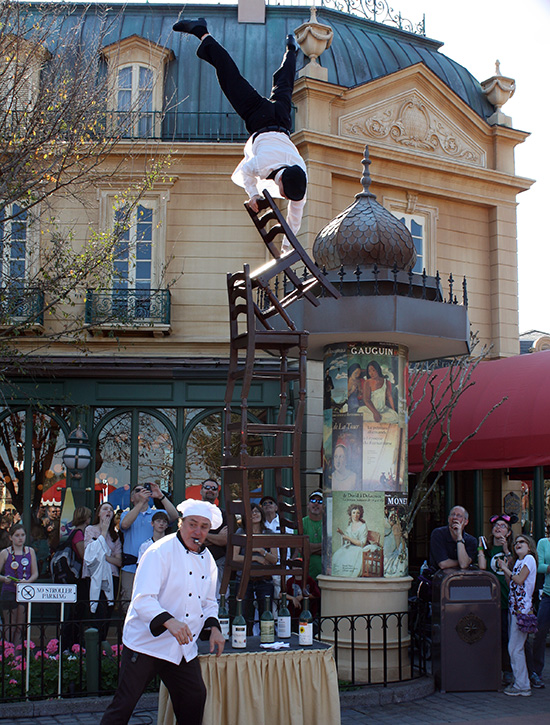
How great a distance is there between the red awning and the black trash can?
3607 mm

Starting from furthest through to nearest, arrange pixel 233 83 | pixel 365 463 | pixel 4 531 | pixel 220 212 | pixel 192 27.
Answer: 1. pixel 220 212
2. pixel 4 531
3. pixel 365 463
4. pixel 233 83
5. pixel 192 27

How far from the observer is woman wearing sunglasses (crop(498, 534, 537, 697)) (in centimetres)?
893

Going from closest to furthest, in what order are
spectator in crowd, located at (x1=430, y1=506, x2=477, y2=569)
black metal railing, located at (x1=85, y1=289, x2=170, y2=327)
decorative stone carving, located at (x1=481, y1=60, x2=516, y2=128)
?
1. spectator in crowd, located at (x1=430, y1=506, x2=477, y2=569)
2. black metal railing, located at (x1=85, y1=289, x2=170, y2=327)
3. decorative stone carving, located at (x1=481, y1=60, x2=516, y2=128)

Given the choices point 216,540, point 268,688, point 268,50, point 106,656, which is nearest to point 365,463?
point 216,540

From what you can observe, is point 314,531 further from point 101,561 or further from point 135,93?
point 135,93

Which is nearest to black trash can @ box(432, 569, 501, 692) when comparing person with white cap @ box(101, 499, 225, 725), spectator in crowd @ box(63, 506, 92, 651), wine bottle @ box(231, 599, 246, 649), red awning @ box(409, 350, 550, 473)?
wine bottle @ box(231, 599, 246, 649)

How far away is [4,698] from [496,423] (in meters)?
8.36

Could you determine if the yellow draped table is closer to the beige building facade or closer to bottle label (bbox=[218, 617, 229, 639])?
bottle label (bbox=[218, 617, 229, 639])

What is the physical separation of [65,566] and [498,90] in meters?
13.9

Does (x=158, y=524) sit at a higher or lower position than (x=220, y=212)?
lower

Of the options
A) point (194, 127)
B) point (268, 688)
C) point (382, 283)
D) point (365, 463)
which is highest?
point (194, 127)

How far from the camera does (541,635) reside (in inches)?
369

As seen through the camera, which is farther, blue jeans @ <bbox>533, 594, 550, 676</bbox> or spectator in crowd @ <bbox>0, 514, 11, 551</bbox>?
spectator in crowd @ <bbox>0, 514, 11, 551</bbox>

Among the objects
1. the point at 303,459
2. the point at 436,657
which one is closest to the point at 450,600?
the point at 436,657
